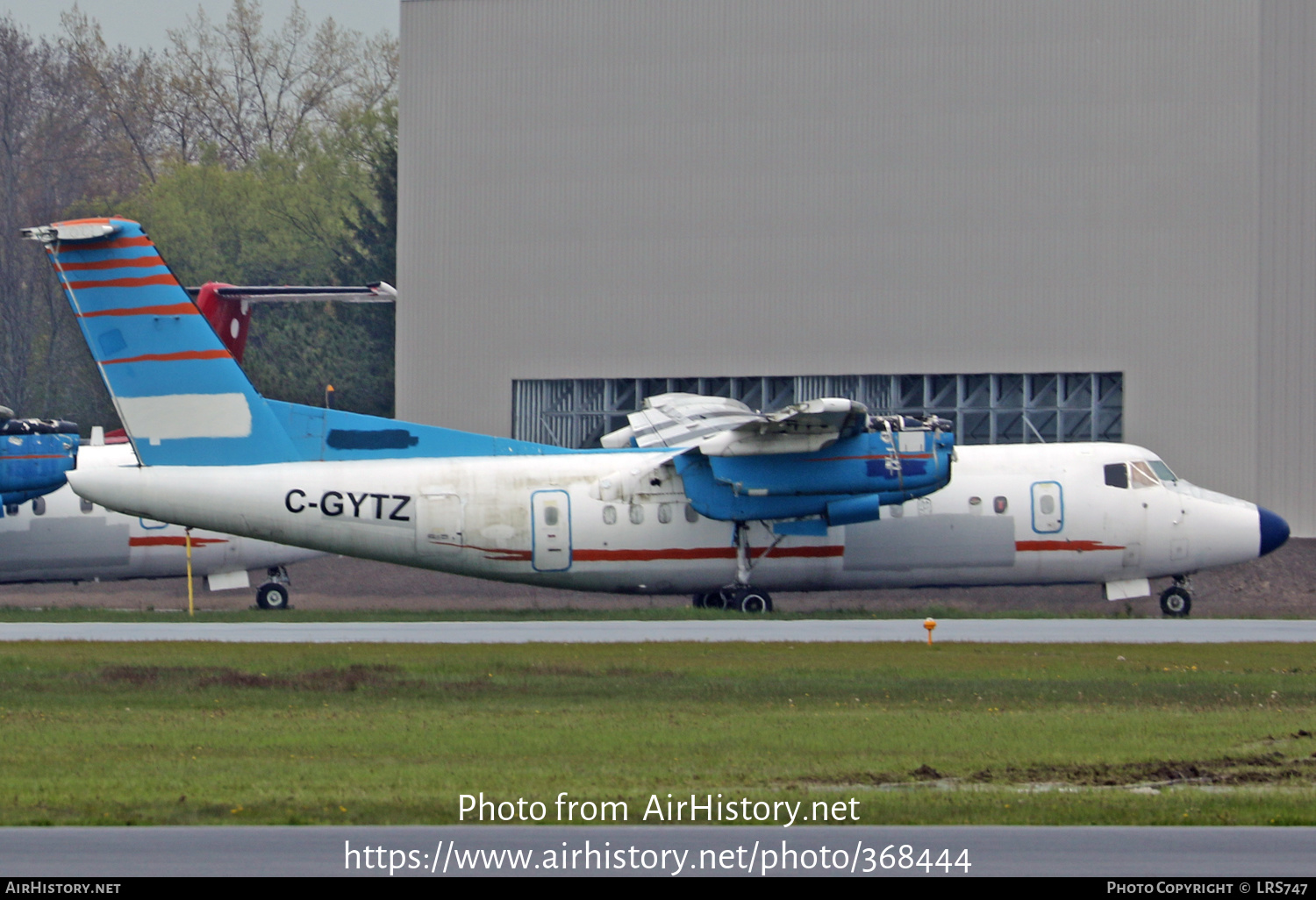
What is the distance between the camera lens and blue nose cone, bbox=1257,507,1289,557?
89.1 ft

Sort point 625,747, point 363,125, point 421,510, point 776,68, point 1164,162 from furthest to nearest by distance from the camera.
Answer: point 363,125, point 776,68, point 1164,162, point 421,510, point 625,747

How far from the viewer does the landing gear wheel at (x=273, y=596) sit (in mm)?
30359

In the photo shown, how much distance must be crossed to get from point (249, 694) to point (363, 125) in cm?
5296

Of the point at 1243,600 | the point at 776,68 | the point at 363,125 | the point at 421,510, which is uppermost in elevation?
the point at 363,125

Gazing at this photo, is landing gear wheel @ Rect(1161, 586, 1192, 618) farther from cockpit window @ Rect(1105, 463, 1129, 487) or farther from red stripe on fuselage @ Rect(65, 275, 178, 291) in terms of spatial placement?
red stripe on fuselage @ Rect(65, 275, 178, 291)

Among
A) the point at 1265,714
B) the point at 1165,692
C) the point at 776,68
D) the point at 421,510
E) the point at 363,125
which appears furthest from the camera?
the point at 363,125

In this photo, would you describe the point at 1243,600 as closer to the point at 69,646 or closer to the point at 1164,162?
the point at 1164,162

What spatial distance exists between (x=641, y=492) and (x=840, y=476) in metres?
3.55

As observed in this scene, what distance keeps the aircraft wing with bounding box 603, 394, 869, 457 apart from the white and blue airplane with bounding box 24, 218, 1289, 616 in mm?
50

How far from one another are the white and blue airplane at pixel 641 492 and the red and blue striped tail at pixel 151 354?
1.3 inches

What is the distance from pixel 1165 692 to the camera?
17.3 metres

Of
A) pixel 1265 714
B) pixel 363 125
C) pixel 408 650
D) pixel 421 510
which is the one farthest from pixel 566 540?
pixel 363 125

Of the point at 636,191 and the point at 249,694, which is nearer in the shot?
the point at 249,694

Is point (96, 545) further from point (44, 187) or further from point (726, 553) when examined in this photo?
point (44, 187)
